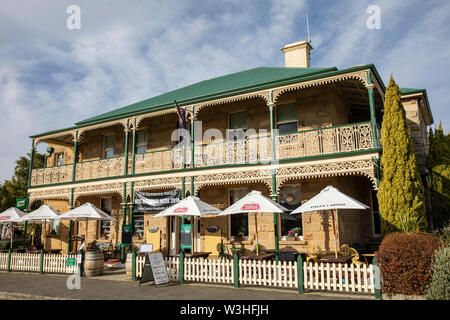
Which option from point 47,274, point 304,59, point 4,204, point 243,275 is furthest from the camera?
point 4,204

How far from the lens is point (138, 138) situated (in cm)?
1797

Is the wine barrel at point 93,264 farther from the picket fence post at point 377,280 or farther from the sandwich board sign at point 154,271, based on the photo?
the picket fence post at point 377,280

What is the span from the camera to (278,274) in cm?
895

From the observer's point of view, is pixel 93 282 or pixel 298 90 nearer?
pixel 93 282

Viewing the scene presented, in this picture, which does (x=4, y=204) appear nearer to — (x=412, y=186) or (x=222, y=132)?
(x=222, y=132)

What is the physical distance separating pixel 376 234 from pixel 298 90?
21.5 ft

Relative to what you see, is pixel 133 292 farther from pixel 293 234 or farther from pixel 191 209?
pixel 293 234

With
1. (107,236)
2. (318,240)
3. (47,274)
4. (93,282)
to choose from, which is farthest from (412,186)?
(107,236)

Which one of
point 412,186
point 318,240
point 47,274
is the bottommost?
point 47,274

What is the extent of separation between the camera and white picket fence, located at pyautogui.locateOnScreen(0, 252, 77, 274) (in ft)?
40.7

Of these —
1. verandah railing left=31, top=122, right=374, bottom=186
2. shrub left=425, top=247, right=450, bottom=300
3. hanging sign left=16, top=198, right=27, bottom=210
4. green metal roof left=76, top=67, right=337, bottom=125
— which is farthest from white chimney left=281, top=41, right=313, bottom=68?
hanging sign left=16, top=198, right=27, bottom=210

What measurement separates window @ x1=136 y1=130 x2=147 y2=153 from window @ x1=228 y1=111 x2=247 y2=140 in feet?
16.0

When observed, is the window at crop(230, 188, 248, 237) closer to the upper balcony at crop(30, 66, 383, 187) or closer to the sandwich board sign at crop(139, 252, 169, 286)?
the upper balcony at crop(30, 66, 383, 187)

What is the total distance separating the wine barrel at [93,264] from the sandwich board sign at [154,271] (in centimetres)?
310
